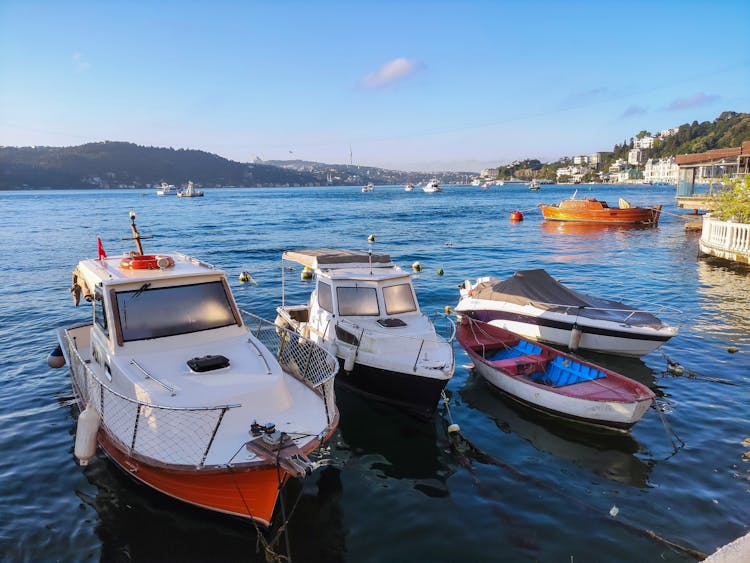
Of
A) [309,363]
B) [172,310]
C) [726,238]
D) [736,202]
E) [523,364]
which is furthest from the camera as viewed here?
[726,238]

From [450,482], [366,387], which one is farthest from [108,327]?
[450,482]

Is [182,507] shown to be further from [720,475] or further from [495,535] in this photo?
[720,475]

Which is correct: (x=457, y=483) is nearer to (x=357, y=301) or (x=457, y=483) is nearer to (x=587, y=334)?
(x=357, y=301)

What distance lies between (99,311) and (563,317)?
14.0 meters

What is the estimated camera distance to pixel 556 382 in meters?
13.7

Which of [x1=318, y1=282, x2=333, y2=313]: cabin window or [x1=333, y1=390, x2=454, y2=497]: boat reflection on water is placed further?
[x1=318, y1=282, x2=333, y2=313]: cabin window

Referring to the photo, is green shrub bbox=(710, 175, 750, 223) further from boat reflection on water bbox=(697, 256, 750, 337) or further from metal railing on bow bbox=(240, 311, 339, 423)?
metal railing on bow bbox=(240, 311, 339, 423)

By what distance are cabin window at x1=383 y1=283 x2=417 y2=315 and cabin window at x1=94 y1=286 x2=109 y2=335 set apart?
7240 millimetres

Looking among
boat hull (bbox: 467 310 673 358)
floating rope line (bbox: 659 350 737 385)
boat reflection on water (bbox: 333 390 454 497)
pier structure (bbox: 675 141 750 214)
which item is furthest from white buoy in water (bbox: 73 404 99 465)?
pier structure (bbox: 675 141 750 214)

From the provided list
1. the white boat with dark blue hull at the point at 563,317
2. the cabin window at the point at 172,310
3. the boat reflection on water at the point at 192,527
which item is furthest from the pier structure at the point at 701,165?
the boat reflection on water at the point at 192,527

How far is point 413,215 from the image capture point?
275 feet

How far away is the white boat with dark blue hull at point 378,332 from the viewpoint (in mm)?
12055

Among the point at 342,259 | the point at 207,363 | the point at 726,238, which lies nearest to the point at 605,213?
the point at 726,238

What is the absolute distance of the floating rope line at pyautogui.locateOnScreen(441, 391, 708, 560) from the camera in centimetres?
802
